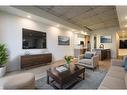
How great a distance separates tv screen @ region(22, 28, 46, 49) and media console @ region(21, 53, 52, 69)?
0.61 meters

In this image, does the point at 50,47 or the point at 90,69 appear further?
the point at 50,47

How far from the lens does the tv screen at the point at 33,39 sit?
4.66m

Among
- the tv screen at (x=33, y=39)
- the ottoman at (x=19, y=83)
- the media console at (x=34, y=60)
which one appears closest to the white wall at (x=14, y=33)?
the tv screen at (x=33, y=39)

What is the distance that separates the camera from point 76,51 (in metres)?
8.45

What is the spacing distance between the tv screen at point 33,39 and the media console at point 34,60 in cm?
61

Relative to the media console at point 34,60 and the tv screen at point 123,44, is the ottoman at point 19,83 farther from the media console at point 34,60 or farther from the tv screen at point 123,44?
the tv screen at point 123,44

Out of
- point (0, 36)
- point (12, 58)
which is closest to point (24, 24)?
point (0, 36)

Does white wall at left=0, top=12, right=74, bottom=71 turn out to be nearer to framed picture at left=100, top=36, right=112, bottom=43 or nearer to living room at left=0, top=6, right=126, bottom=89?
living room at left=0, top=6, right=126, bottom=89

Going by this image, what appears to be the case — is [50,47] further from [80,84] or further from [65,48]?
[80,84]

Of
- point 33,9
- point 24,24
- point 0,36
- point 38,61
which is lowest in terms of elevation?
point 38,61

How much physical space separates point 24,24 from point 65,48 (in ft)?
12.3
